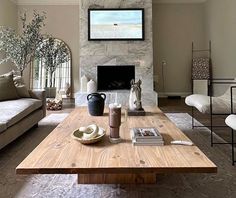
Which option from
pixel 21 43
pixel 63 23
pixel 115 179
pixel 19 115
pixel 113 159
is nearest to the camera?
pixel 113 159

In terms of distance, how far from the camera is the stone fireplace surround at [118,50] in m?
5.89

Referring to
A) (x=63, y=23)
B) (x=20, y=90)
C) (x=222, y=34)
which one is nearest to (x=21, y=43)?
(x=20, y=90)

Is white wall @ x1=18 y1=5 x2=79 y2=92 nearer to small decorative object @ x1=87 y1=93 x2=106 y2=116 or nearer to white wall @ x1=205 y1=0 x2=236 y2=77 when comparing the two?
white wall @ x1=205 y1=0 x2=236 y2=77

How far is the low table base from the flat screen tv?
14.4 ft

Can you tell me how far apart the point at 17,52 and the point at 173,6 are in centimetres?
444

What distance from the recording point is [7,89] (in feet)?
12.3

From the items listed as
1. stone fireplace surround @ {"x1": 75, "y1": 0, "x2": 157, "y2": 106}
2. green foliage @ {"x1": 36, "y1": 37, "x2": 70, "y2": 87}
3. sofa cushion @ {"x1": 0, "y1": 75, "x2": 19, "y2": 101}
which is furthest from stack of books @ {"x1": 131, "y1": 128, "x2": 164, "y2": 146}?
green foliage @ {"x1": 36, "y1": 37, "x2": 70, "y2": 87}

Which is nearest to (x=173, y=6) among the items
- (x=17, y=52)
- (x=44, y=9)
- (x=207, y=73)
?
(x=207, y=73)

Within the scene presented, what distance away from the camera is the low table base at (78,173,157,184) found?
1.92 m

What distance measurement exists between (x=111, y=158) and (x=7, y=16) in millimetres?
6348

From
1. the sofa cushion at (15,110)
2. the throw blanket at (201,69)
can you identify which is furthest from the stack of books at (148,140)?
the throw blanket at (201,69)

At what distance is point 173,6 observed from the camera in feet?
23.8

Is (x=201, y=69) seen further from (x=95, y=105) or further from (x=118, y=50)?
(x=95, y=105)

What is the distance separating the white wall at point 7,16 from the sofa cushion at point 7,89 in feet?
9.78
